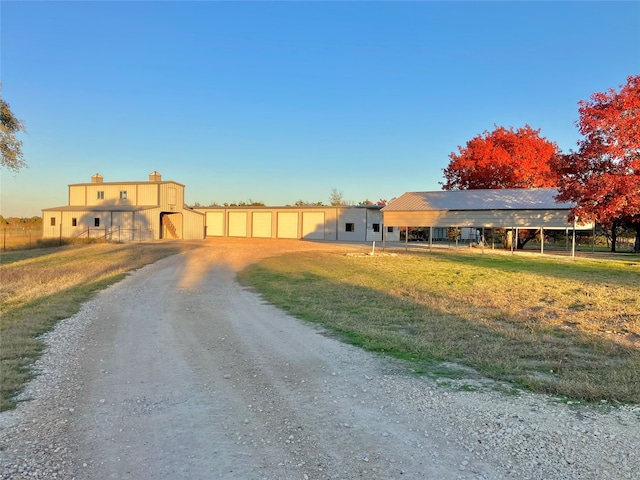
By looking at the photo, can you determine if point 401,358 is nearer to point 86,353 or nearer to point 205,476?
point 205,476

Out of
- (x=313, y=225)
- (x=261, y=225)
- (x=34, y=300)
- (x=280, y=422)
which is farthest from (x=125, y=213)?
(x=280, y=422)

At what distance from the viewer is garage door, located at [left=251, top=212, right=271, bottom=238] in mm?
48438

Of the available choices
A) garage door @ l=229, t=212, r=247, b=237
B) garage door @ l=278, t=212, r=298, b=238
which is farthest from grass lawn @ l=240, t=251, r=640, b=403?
garage door @ l=229, t=212, r=247, b=237

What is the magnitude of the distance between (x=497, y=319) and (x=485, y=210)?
22643 mm

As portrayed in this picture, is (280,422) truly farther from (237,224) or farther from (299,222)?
(237,224)

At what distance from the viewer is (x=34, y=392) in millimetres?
4492

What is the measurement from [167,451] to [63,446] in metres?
0.80

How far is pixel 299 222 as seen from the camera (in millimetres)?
46781

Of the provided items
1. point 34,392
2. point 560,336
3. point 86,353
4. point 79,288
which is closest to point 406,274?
point 560,336

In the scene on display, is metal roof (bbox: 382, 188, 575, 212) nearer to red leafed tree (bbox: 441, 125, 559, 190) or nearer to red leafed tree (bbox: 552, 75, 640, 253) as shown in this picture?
red leafed tree (bbox: 441, 125, 559, 190)

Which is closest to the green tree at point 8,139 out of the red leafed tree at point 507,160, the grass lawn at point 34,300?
the grass lawn at point 34,300

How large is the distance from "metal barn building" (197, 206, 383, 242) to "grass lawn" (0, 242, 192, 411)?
87.6 ft

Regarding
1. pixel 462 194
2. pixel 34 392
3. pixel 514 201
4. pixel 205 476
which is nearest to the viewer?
pixel 205 476

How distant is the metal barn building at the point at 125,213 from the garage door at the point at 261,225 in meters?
6.61
